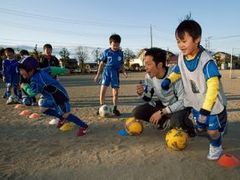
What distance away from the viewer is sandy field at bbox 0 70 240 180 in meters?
3.61

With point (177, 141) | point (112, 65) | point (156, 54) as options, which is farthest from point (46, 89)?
point (112, 65)

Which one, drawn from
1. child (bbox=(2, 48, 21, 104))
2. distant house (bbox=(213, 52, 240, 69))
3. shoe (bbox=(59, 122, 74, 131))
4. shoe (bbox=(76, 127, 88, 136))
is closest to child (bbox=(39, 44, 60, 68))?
child (bbox=(2, 48, 21, 104))

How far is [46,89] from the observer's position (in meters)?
5.32

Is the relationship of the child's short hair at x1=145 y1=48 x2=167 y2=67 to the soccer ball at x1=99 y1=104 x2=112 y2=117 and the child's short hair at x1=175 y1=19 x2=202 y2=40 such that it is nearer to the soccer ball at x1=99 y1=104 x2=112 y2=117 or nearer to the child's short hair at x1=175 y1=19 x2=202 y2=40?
the child's short hair at x1=175 y1=19 x2=202 y2=40

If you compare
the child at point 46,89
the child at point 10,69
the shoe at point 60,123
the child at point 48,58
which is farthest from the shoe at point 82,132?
the child at point 10,69

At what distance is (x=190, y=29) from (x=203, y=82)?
2.24ft

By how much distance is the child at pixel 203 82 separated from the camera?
142 inches

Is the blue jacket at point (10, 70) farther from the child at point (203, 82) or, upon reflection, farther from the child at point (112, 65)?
the child at point (203, 82)

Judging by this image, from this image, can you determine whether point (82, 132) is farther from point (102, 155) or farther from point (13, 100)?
point (13, 100)

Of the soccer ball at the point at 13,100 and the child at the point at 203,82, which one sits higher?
the child at the point at 203,82

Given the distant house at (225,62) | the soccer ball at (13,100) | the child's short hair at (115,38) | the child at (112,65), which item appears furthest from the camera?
the distant house at (225,62)

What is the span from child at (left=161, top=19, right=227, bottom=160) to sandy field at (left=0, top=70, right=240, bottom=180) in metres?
0.48

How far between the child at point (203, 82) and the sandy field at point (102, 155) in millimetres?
477

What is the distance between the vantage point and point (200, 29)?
150 inches
